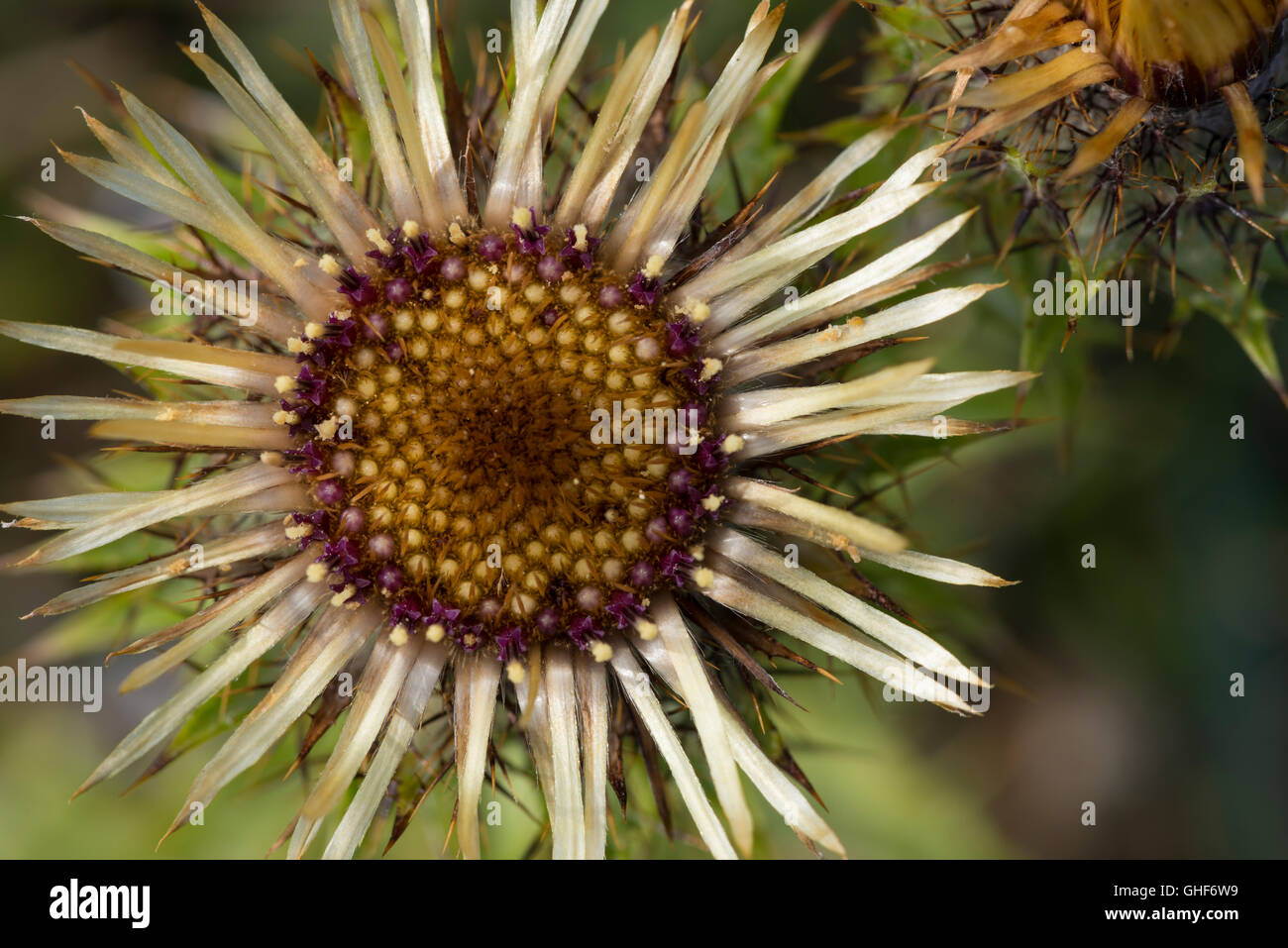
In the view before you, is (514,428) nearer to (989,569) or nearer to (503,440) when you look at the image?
(503,440)

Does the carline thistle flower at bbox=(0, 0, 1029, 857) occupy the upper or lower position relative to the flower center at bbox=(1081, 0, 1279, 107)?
lower

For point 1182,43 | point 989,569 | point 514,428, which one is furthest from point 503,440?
point 989,569

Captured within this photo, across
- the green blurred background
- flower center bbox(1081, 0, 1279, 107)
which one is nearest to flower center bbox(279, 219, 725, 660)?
flower center bbox(1081, 0, 1279, 107)

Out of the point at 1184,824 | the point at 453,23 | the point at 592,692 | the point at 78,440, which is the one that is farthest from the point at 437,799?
the point at 1184,824

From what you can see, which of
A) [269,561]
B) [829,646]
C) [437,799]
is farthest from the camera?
[437,799]

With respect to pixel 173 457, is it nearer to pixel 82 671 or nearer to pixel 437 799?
pixel 437 799

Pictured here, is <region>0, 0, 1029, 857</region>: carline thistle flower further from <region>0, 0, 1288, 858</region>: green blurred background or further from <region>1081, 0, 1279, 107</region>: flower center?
<region>0, 0, 1288, 858</region>: green blurred background

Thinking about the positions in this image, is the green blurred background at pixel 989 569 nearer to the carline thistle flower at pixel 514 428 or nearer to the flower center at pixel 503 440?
the carline thistle flower at pixel 514 428
